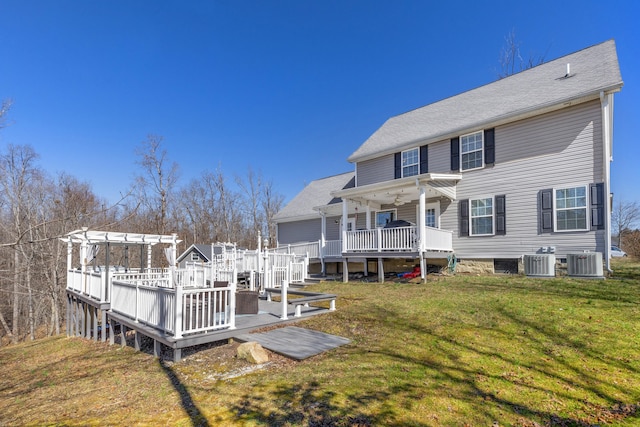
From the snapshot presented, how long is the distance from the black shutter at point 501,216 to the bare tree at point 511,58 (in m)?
16.6

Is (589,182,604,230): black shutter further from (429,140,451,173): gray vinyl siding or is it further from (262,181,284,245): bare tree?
(262,181,284,245): bare tree

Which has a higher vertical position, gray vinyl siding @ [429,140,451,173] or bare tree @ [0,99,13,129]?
gray vinyl siding @ [429,140,451,173]

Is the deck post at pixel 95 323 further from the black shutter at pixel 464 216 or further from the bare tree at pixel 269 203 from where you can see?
the bare tree at pixel 269 203

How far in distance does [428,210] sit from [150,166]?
25231mm

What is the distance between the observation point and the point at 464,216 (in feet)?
42.5

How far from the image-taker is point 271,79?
21469mm

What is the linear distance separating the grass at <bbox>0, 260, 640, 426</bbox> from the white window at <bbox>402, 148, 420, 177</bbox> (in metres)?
7.75

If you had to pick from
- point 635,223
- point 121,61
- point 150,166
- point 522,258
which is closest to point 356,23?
point 121,61

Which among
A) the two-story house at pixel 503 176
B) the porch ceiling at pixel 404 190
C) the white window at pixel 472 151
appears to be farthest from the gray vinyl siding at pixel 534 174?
the porch ceiling at pixel 404 190

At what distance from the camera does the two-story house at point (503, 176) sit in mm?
10328

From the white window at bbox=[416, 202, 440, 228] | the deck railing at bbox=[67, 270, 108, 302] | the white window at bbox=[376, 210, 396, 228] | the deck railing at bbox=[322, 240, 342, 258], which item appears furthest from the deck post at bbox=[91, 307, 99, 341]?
the white window at bbox=[416, 202, 440, 228]

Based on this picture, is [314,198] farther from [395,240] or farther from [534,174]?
[534,174]

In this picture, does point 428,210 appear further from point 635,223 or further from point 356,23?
point 635,223

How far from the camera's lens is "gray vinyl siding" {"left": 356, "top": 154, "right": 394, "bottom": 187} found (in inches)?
617
